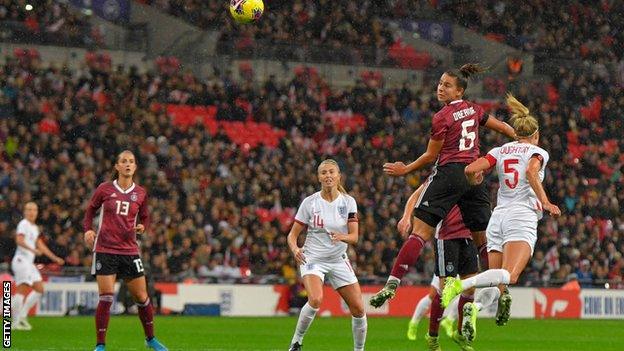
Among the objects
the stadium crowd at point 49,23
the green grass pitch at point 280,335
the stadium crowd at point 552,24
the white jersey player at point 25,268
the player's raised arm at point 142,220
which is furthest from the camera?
the stadium crowd at point 552,24

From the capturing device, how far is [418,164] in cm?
1220

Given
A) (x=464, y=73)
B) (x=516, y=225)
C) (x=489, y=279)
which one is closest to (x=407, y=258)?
(x=489, y=279)

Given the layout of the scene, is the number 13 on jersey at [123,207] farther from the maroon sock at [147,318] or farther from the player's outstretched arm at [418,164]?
the player's outstretched arm at [418,164]

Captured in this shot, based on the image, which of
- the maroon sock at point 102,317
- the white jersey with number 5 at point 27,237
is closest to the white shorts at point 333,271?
the maroon sock at point 102,317

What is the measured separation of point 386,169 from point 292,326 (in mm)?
11135

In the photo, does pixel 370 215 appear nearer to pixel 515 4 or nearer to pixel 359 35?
pixel 359 35

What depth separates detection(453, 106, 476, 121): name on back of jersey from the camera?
489 inches

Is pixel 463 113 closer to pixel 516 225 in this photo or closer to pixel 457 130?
pixel 457 130

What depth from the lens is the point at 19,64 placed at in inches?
1238

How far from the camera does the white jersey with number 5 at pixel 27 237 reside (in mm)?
20859

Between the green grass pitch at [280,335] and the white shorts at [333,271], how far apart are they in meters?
3.23

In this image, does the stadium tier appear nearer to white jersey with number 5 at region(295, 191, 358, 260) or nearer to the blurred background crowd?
the blurred background crowd

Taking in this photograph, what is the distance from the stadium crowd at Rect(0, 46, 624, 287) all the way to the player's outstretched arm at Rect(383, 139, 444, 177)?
51.7ft

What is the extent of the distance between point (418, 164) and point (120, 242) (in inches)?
144
